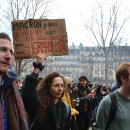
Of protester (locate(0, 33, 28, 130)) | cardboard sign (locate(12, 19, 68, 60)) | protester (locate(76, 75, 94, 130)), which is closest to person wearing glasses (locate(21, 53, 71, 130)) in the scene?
cardboard sign (locate(12, 19, 68, 60))

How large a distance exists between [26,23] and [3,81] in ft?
5.70

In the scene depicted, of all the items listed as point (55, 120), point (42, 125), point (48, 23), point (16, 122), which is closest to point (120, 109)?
point (55, 120)

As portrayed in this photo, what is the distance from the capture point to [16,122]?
1677 millimetres

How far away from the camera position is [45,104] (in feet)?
8.48

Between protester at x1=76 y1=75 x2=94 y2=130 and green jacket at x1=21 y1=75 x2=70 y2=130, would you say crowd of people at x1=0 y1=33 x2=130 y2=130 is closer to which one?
green jacket at x1=21 y1=75 x2=70 y2=130

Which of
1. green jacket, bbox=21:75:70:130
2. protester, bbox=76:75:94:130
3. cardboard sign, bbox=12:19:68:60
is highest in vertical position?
cardboard sign, bbox=12:19:68:60

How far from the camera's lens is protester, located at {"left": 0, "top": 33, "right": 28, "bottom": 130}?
166 centimetres

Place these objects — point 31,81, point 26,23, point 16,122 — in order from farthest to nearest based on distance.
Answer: point 26,23, point 31,81, point 16,122

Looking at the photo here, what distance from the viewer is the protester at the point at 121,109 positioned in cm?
241

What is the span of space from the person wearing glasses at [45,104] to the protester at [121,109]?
0.46 m

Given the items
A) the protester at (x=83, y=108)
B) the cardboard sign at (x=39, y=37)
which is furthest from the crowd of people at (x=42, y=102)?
the protester at (x=83, y=108)

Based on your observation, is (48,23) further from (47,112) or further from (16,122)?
(16,122)

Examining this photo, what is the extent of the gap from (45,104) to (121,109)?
90 cm

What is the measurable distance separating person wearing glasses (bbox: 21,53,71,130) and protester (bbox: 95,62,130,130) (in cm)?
46
